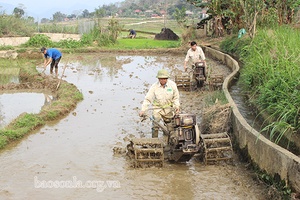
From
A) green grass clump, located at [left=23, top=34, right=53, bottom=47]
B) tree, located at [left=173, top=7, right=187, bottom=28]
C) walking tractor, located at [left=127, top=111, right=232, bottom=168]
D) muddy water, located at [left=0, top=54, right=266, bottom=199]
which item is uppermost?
tree, located at [left=173, top=7, right=187, bottom=28]

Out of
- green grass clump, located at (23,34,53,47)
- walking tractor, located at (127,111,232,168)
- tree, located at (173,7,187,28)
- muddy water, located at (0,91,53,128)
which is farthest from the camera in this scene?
tree, located at (173,7,187,28)

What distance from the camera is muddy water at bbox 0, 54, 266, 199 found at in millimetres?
6566

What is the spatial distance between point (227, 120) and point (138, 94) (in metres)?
5.63

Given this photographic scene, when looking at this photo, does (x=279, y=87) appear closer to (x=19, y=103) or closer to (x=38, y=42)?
(x=19, y=103)

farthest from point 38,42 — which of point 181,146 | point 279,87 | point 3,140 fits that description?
point 181,146

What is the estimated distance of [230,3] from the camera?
2512 centimetres

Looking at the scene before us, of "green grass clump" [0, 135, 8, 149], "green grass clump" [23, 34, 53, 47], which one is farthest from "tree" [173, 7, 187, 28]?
"green grass clump" [0, 135, 8, 149]

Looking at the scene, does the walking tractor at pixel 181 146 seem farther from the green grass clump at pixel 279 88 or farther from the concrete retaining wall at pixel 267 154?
the green grass clump at pixel 279 88

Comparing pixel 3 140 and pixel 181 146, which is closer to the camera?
pixel 181 146

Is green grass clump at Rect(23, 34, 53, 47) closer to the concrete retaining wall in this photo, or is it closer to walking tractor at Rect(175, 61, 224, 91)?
walking tractor at Rect(175, 61, 224, 91)

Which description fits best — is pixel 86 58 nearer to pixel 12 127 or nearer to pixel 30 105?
pixel 30 105

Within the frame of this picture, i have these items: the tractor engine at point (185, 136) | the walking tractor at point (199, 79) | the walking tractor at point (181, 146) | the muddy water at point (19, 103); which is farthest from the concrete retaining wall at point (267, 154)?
the muddy water at point (19, 103)

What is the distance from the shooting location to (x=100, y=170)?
754cm

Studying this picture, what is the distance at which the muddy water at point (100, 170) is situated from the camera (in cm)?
657
